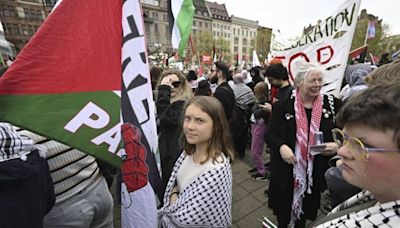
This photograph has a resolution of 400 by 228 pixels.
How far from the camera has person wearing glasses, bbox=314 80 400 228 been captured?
642 millimetres

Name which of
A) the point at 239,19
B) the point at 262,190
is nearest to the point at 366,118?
the point at 262,190

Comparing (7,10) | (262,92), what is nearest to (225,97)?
(262,92)

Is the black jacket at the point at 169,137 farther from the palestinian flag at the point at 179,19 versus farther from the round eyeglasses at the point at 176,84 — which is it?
the palestinian flag at the point at 179,19

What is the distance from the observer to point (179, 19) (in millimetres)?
2840

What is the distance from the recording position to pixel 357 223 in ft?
2.42

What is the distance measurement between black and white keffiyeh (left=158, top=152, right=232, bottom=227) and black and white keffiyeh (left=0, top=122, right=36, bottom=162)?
34.9 inches

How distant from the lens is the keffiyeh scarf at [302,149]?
202cm

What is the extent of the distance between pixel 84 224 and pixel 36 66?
3.55 feet

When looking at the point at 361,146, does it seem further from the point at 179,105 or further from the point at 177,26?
the point at 177,26

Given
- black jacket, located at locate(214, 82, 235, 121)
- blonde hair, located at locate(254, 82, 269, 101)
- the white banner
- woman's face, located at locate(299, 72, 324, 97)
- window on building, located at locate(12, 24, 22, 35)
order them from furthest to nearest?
window on building, located at locate(12, 24, 22, 35) < blonde hair, located at locate(254, 82, 269, 101) < black jacket, located at locate(214, 82, 235, 121) < the white banner < woman's face, located at locate(299, 72, 324, 97)

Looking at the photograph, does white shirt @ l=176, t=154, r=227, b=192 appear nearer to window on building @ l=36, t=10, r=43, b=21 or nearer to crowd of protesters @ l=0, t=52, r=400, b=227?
crowd of protesters @ l=0, t=52, r=400, b=227

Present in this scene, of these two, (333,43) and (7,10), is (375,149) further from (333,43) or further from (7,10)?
(7,10)

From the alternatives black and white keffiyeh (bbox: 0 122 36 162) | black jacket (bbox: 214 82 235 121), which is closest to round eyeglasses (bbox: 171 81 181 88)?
black jacket (bbox: 214 82 235 121)

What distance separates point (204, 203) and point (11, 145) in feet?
3.38
